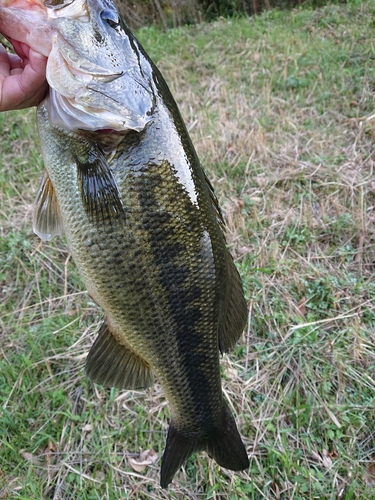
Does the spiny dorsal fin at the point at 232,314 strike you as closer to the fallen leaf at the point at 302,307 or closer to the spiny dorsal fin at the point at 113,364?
the spiny dorsal fin at the point at 113,364

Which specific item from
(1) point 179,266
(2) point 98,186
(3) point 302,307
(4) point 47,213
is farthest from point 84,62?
(3) point 302,307

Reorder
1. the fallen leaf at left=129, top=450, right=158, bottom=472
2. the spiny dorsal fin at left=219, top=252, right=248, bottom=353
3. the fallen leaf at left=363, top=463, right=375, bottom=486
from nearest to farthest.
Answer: the spiny dorsal fin at left=219, top=252, right=248, bottom=353 < the fallen leaf at left=363, top=463, right=375, bottom=486 < the fallen leaf at left=129, top=450, right=158, bottom=472

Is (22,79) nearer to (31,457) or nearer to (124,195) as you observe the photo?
(124,195)

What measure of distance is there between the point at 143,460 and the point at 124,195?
1523 mm

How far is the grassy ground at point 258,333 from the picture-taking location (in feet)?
6.77

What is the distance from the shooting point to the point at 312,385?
2289 mm

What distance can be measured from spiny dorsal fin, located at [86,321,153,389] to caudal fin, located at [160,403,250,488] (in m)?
0.25

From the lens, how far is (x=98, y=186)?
1270 millimetres

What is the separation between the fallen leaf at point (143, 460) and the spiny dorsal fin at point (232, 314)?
942 millimetres

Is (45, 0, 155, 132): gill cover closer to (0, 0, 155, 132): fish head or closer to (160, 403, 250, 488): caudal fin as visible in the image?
(0, 0, 155, 132): fish head

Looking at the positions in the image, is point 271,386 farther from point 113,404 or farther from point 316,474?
point 113,404

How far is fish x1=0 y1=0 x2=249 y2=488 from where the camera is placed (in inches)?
49.4

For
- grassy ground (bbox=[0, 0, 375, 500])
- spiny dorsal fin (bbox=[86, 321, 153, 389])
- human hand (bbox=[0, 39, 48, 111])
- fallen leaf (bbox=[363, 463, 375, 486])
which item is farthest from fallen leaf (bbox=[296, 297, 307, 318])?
human hand (bbox=[0, 39, 48, 111])

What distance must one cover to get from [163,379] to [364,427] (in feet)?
4.10
